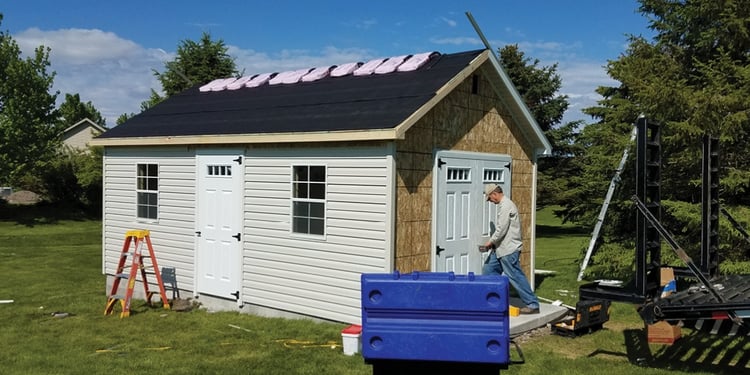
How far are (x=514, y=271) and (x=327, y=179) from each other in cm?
301

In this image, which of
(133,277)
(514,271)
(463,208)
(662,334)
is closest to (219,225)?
(133,277)

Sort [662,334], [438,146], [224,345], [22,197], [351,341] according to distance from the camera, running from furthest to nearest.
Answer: [22,197], [438,146], [224,345], [351,341], [662,334]

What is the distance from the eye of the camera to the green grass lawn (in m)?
7.10

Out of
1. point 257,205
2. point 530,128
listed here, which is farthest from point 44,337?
point 530,128

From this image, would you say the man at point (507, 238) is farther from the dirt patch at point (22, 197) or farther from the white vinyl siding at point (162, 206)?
the dirt patch at point (22, 197)

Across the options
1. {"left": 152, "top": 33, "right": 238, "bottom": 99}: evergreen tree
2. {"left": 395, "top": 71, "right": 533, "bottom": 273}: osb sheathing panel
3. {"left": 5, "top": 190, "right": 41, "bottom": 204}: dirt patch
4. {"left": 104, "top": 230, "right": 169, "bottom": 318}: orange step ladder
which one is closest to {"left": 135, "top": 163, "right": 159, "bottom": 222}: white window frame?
{"left": 104, "top": 230, "right": 169, "bottom": 318}: orange step ladder

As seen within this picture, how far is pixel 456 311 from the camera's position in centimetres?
355

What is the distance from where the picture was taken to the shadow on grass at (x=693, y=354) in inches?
277

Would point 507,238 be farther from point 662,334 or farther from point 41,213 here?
point 41,213

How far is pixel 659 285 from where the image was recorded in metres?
6.16

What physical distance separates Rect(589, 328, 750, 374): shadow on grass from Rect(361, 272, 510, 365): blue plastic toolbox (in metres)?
4.46

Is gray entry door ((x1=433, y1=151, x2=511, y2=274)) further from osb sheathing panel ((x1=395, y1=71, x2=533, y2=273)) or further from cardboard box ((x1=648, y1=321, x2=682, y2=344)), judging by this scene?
cardboard box ((x1=648, y1=321, x2=682, y2=344))

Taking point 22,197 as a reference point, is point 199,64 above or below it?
above

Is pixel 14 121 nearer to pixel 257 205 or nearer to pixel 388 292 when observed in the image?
pixel 257 205
